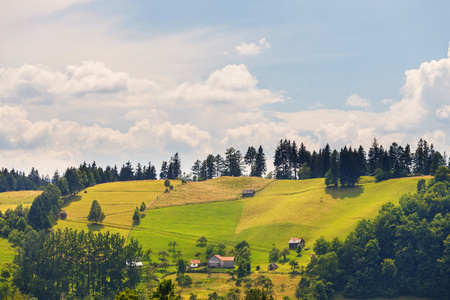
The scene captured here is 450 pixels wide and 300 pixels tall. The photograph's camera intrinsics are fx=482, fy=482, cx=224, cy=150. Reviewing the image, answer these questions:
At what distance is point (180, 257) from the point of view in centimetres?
13662

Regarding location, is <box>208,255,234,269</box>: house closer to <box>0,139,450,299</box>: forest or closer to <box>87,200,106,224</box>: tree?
<box>0,139,450,299</box>: forest

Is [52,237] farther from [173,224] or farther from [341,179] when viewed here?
[341,179]

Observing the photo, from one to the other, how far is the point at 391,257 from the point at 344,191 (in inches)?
2018

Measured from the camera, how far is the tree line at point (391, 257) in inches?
4569

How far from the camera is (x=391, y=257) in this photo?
126438 millimetres

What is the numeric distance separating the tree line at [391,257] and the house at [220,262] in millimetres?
21868

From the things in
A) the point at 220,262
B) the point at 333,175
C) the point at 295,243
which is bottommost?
the point at 220,262

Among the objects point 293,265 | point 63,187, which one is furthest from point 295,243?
point 63,187

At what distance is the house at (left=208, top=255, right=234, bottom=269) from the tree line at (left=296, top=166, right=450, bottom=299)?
21.9 metres

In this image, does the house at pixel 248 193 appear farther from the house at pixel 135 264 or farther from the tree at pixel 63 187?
the house at pixel 135 264

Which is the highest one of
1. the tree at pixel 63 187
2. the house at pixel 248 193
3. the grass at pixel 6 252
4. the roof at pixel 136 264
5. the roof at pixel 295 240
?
the tree at pixel 63 187

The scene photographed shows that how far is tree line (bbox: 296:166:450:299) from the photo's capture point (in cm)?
11606

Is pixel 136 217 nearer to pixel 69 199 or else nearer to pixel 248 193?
pixel 69 199

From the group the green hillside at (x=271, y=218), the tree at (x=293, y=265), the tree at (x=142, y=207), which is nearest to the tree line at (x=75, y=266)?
the green hillside at (x=271, y=218)
